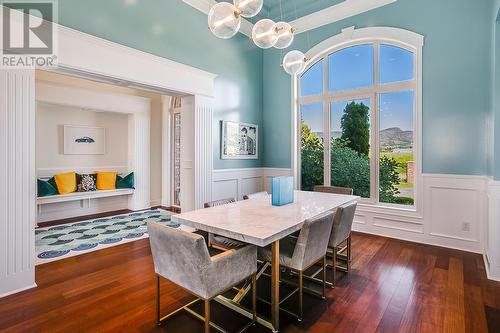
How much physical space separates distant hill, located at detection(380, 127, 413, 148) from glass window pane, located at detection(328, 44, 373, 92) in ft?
2.77

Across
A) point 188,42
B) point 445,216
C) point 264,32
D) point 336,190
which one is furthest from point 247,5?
point 445,216

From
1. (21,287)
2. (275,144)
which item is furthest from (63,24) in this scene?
(275,144)

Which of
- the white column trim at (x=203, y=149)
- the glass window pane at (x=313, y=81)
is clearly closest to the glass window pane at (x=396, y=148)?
the glass window pane at (x=313, y=81)

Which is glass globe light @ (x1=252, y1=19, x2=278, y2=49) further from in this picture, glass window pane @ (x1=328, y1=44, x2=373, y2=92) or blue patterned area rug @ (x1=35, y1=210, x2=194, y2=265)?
blue patterned area rug @ (x1=35, y1=210, x2=194, y2=265)

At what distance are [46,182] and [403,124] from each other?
610cm

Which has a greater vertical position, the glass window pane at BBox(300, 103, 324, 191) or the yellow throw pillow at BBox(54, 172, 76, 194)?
the glass window pane at BBox(300, 103, 324, 191)

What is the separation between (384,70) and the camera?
13.6ft

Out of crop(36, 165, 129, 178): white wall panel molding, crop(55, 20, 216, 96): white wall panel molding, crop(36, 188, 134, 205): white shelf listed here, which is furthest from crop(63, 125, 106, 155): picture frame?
crop(55, 20, 216, 96): white wall panel molding

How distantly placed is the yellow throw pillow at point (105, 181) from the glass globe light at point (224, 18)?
4.61 m

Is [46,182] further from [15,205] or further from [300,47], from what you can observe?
[300,47]

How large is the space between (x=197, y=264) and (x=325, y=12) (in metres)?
4.71

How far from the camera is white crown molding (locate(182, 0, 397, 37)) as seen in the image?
4059mm

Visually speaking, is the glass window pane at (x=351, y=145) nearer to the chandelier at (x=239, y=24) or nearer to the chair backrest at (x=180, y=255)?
the chandelier at (x=239, y=24)

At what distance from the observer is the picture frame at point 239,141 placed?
4660 mm
